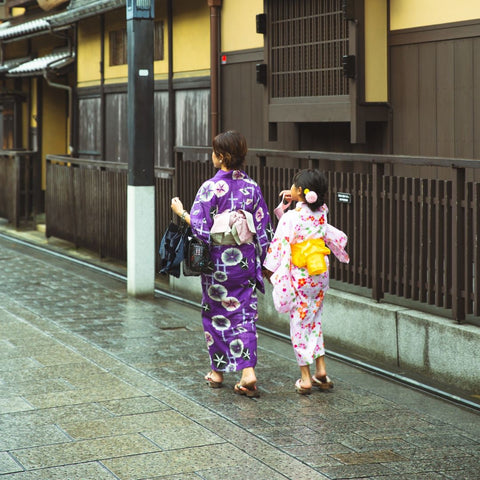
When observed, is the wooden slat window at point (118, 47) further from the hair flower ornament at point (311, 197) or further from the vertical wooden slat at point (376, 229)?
the hair flower ornament at point (311, 197)

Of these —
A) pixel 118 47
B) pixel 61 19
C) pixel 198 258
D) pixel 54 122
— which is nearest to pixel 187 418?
pixel 198 258

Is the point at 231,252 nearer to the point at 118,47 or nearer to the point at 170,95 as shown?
the point at 170,95

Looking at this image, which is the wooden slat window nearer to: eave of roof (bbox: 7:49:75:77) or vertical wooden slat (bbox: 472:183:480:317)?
eave of roof (bbox: 7:49:75:77)

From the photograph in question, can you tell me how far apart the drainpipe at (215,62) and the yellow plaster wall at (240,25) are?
81mm

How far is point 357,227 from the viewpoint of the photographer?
8.95 meters

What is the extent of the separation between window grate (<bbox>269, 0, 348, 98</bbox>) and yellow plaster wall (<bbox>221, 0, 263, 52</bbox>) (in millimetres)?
938

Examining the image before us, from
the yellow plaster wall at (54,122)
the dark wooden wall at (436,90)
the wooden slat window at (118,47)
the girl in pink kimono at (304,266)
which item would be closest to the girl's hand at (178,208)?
the girl in pink kimono at (304,266)

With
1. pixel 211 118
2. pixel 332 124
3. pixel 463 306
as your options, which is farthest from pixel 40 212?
pixel 463 306

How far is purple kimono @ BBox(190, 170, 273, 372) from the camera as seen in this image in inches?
287

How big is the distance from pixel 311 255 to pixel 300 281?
0.70 feet

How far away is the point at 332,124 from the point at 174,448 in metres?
6.27

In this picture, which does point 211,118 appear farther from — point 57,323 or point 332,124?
point 57,323

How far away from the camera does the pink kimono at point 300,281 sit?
727 cm

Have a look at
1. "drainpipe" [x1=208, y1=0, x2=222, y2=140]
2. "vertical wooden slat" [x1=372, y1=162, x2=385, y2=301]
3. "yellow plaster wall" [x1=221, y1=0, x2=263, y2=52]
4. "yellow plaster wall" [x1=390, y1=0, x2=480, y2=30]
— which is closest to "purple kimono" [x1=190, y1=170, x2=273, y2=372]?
"vertical wooden slat" [x1=372, y1=162, x2=385, y2=301]
